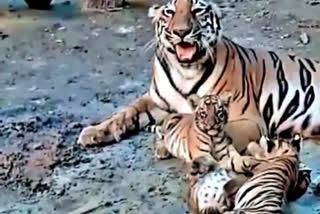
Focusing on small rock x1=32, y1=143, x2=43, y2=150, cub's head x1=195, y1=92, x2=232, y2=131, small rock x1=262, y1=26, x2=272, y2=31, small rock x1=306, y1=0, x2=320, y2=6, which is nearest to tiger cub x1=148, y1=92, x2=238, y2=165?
cub's head x1=195, y1=92, x2=232, y2=131

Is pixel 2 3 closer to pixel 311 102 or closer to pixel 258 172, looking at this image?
pixel 311 102

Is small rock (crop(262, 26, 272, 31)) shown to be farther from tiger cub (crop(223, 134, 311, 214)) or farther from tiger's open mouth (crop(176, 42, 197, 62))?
tiger cub (crop(223, 134, 311, 214))

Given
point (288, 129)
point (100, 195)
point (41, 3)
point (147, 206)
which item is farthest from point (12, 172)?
point (41, 3)

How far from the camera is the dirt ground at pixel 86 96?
329cm

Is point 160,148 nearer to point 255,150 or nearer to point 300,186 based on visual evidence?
point 255,150

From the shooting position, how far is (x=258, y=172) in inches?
118

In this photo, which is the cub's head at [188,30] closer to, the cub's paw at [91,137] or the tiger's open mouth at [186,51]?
the tiger's open mouth at [186,51]

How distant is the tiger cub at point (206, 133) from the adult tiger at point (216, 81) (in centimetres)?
20

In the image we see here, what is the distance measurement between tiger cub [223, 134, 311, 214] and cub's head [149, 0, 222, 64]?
1.84 ft

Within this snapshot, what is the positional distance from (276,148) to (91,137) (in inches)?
36.9

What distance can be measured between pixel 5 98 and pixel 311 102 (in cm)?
159

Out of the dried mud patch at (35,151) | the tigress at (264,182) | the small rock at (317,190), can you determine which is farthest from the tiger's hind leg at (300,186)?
the dried mud patch at (35,151)

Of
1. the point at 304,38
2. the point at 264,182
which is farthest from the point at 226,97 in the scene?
the point at 304,38

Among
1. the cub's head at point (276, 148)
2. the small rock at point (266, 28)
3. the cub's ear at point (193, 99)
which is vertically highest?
the cub's head at point (276, 148)
